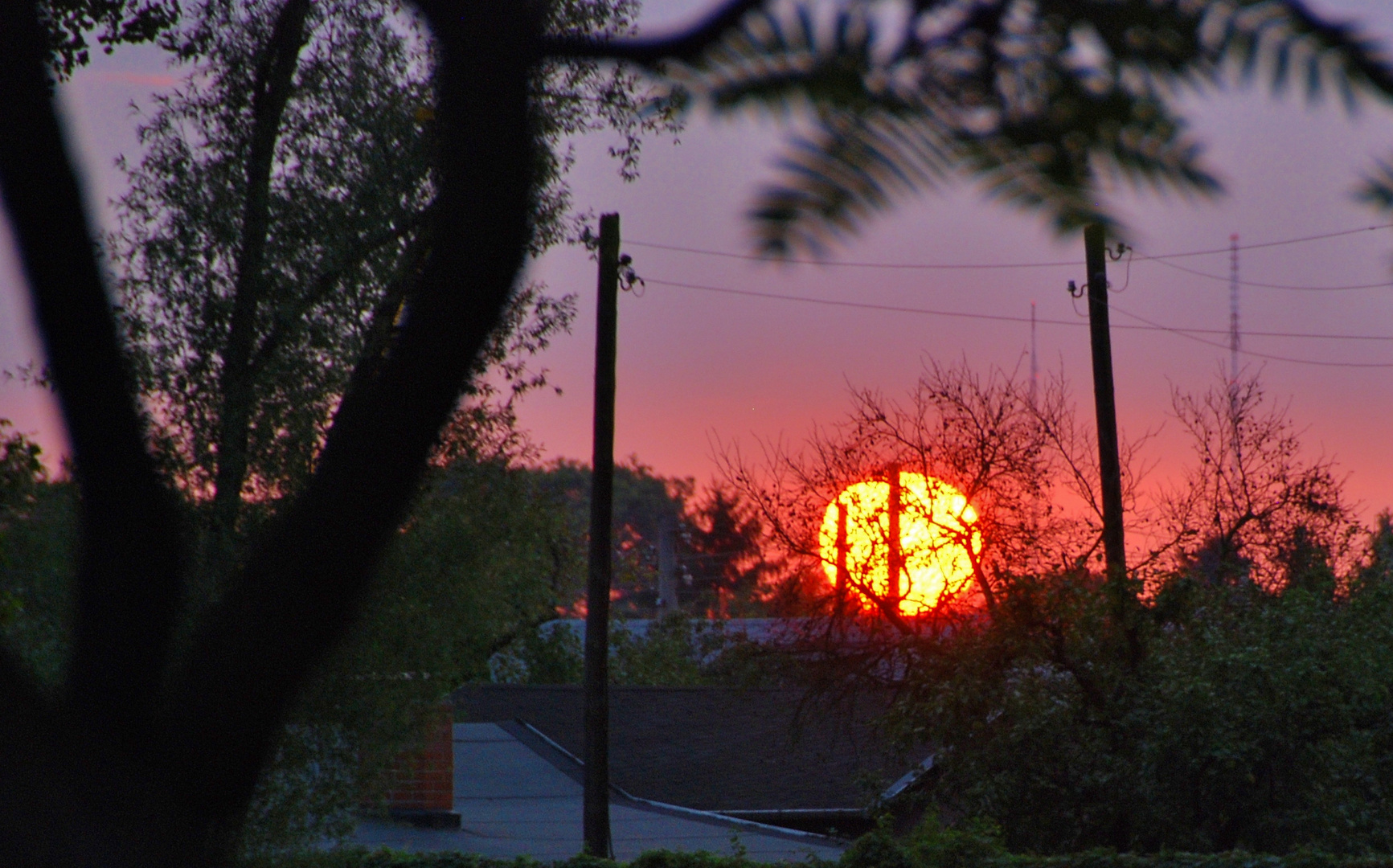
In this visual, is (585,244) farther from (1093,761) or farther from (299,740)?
(1093,761)

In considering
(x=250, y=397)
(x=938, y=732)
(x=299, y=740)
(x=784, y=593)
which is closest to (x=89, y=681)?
(x=250, y=397)

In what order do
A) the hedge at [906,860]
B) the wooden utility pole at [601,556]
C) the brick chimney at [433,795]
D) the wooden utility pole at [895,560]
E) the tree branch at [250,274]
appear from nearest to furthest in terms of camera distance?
the tree branch at [250,274]
the hedge at [906,860]
the wooden utility pole at [895,560]
the wooden utility pole at [601,556]
the brick chimney at [433,795]

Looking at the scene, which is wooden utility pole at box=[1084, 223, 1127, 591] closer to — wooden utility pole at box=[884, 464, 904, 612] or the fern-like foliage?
wooden utility pole at box=[884, 464, 904, 612]

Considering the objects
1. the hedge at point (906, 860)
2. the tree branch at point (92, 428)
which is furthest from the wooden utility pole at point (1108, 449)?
the tree branch at point (92, 428)

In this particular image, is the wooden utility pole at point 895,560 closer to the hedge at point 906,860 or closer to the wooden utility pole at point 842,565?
the wooden utility pole at point 842,565

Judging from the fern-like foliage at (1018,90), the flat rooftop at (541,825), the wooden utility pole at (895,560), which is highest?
the wooden utility pole at (895,560)

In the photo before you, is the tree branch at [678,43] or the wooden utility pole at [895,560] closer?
the tree branch at [678,43]

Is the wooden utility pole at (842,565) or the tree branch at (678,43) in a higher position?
the wooden utility pole at (842,565)

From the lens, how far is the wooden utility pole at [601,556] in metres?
15.0

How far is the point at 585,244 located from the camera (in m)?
13.5

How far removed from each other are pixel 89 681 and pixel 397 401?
2.47ft

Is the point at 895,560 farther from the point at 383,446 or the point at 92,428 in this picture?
the point at 383,446

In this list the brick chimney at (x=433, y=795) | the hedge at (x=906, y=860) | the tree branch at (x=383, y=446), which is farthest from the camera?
the brick chimney at (x=433, y=795)

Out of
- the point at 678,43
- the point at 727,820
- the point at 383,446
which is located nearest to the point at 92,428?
the point at 383,446
